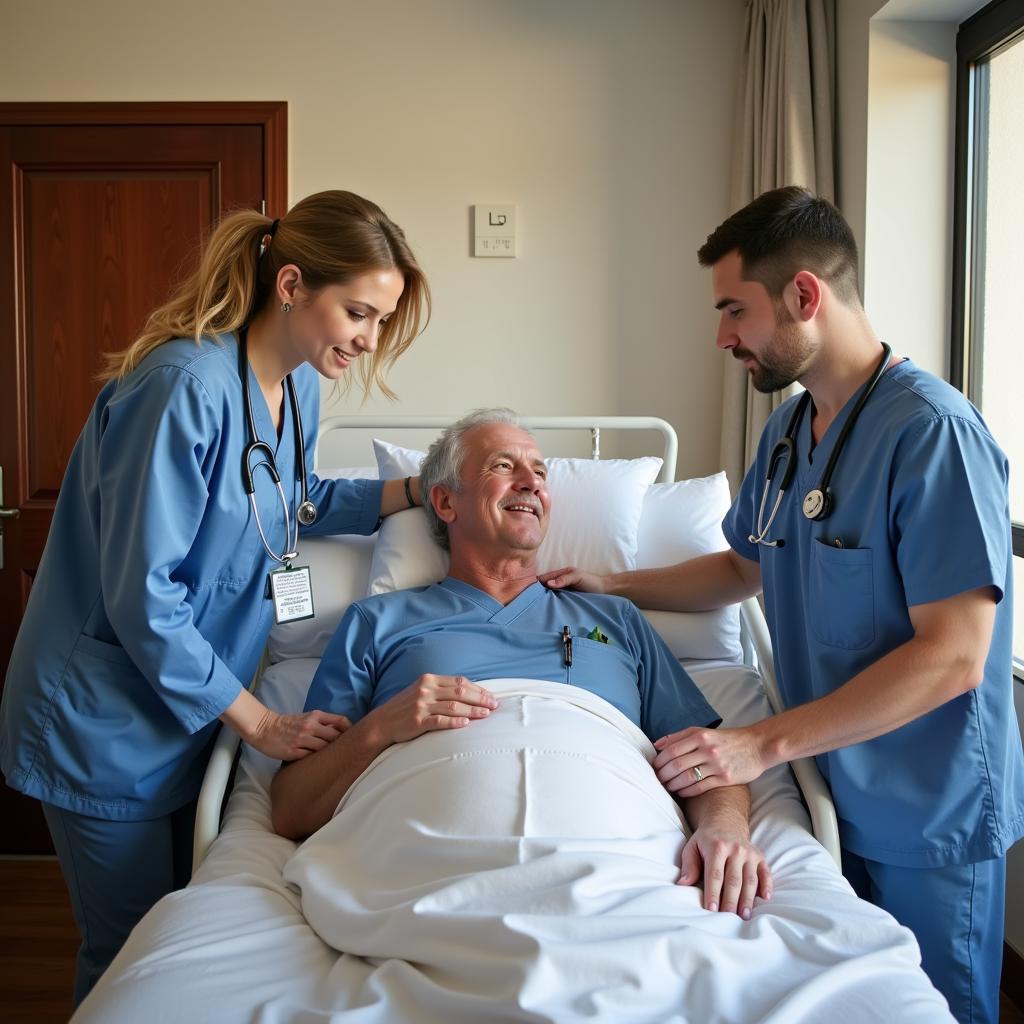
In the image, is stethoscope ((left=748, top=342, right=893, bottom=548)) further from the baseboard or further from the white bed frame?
the baseboard

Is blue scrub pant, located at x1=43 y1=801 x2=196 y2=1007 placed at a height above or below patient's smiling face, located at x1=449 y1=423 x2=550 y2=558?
below

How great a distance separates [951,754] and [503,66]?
227cm

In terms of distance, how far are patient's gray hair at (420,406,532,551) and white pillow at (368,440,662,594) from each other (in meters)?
0.02

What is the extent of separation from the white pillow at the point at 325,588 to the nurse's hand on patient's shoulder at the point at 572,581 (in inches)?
15.5

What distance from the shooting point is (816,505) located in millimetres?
1573

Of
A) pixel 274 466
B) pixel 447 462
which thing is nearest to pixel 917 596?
pixel 447 462

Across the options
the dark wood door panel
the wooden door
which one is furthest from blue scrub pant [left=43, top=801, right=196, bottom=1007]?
the dark wood door panel

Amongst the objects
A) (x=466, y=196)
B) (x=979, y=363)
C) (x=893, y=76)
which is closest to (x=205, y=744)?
(x=466, y=196)

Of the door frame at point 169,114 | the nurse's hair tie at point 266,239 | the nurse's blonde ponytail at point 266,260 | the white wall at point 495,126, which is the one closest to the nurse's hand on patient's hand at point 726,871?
the nurse's blonde ponytail at point 266,260

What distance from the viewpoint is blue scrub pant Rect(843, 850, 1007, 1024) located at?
4.94ft

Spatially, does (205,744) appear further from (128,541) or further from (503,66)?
(503,66)

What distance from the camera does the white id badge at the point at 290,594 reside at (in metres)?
1.74

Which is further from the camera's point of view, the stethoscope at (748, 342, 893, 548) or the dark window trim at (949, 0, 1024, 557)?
the dark window trim at (949, 0, 1024, 557)

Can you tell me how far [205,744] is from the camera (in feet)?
5.66
